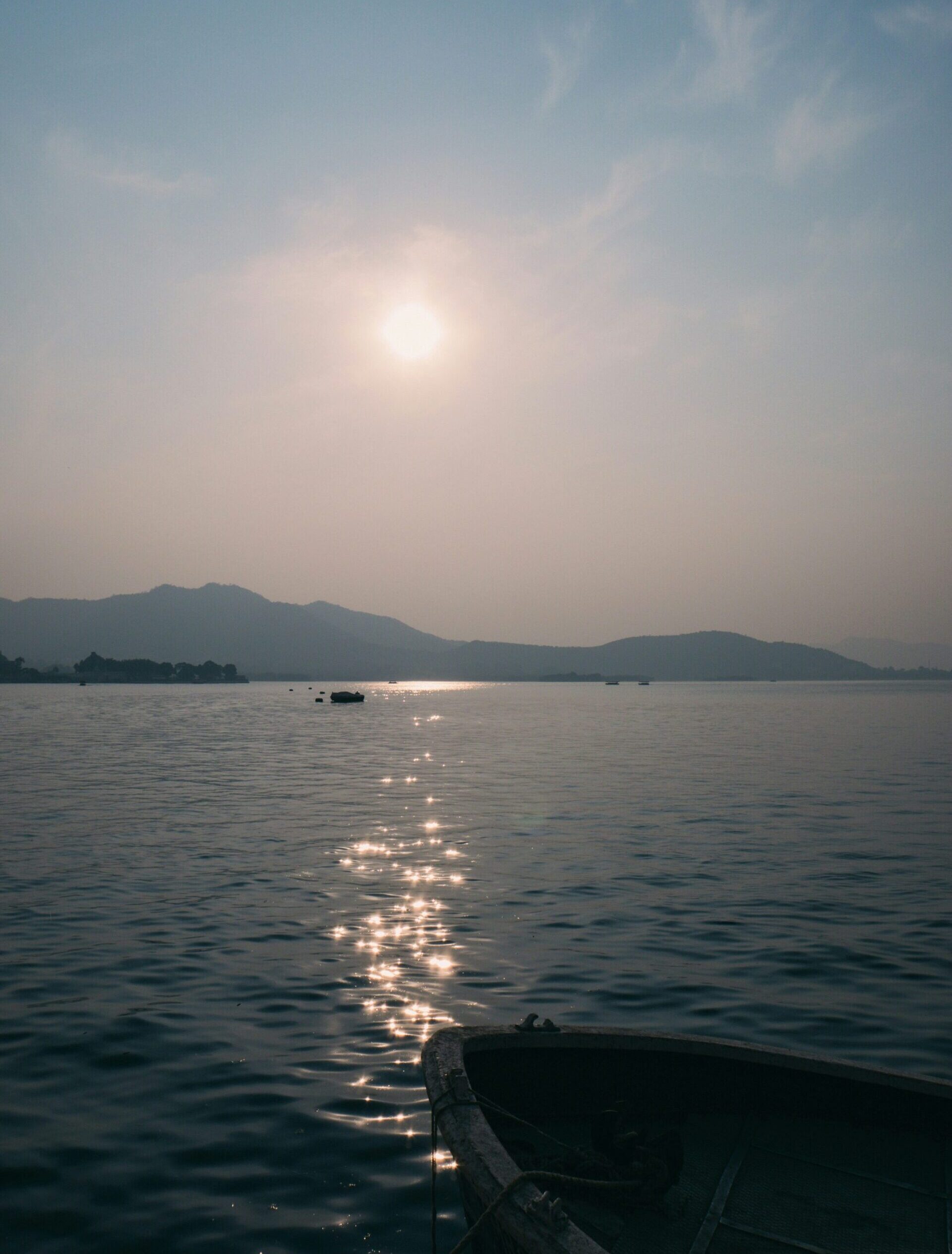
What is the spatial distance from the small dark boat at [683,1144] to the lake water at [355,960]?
4.89 feet

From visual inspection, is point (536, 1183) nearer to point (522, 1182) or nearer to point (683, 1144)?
point (522, 1182)

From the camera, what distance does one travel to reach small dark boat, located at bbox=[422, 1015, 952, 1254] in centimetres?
795

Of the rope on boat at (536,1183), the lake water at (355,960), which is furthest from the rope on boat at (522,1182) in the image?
the lake water at (355,960)

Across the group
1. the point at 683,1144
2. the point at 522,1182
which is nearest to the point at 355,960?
the point at 683,1144

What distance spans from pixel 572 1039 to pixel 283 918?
40.2 feet

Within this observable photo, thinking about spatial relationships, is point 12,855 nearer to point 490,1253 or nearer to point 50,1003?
point 50,1003

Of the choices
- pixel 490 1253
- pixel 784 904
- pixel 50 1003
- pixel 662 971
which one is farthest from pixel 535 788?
pixel 490 1253

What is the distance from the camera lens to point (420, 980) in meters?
16.6

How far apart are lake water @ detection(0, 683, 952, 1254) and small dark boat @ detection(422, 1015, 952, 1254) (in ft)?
4.89

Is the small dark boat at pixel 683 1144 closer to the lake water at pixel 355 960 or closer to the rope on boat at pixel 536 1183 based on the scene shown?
the rope on boat at pixel 536 1183

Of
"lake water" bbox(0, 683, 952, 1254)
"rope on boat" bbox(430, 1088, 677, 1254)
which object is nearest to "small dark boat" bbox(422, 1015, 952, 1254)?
"rope on boat" bbox(430, 1088, 677, 1254)

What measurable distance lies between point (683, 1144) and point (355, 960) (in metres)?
9.43

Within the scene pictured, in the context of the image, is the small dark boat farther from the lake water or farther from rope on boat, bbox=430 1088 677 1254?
the lake water

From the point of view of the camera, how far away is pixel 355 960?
17.8m
